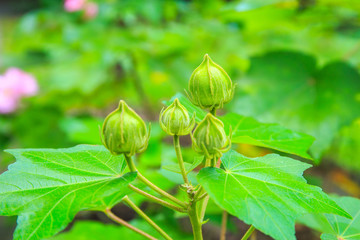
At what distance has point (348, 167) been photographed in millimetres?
1497

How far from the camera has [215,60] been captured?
5.11 ft

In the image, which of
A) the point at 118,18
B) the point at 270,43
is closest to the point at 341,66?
the point at 270,43

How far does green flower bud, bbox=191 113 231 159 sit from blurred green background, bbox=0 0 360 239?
0.46 meters

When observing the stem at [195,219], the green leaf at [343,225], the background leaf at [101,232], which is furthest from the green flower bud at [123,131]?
the background leaf at [101,232]

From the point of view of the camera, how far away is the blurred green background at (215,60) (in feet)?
3.06

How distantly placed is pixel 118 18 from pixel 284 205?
1.72 m

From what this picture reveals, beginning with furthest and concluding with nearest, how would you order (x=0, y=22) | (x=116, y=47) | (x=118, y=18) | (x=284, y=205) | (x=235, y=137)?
(x=0, y=22) → (x=118, y=18) → (x=116, y=47) → (x=235, y=137) → (x=284, y=205)

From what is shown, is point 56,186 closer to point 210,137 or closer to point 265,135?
point 210,137

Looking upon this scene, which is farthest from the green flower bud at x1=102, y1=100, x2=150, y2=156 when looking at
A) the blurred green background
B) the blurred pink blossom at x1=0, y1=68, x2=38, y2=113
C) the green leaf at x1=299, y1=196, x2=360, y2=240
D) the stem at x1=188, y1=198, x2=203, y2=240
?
the blurred pink blossom at x1=0, y1=68, x2=38, y2=113

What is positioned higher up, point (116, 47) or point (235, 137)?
point (116, 47)

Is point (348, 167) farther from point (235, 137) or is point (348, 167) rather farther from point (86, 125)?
point (235, 137)

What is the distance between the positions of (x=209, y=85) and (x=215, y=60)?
1.18m

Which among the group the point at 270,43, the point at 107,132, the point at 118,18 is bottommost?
the point at 107,132

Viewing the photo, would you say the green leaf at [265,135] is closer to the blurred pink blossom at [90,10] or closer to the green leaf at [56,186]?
the green leaf at [56,186]
